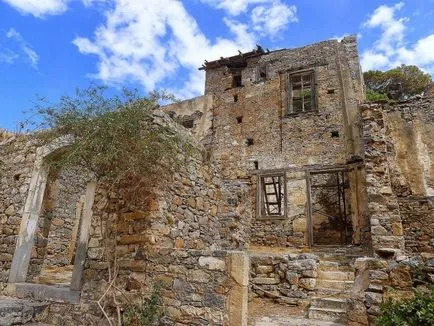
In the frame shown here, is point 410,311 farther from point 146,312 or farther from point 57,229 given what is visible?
point 57,229

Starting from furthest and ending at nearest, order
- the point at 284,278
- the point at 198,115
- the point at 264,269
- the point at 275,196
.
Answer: the point at 198,115 < the point at 275,196 < the point at 264,269 < the point at 284,278

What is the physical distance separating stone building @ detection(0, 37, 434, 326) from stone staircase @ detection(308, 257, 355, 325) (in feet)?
0.07

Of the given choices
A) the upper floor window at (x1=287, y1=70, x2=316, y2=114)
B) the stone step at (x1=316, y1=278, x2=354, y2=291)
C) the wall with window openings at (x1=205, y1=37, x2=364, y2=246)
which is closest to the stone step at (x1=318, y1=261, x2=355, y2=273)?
the stone step at (x1=316, y1=278, x2=354, y2=291)

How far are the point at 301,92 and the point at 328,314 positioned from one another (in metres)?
10.2

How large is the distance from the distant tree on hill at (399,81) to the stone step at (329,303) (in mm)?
16014

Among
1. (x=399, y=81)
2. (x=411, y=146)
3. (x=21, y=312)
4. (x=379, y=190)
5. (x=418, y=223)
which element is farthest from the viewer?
(x=399, y=81)

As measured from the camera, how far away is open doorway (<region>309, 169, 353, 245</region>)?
1078 cm

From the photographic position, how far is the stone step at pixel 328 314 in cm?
394

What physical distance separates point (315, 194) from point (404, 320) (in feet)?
33.2

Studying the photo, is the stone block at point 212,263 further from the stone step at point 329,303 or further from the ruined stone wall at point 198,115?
the ruined stone wall at point 198,115

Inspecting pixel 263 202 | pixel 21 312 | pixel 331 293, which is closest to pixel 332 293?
pixel 331 293

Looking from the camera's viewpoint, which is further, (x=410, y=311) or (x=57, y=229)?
(x=57, y=229)

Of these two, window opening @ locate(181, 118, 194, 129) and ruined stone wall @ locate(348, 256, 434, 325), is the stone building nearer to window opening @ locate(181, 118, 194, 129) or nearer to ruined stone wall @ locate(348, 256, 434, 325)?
ruined stone wall @ locate(348, 256, 434, 325)

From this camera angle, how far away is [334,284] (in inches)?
199
